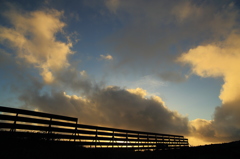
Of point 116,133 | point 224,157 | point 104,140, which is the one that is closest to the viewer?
point 224,157

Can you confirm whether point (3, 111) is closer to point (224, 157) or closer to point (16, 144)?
point (16, 144)

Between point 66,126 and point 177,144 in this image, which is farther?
point 177,144

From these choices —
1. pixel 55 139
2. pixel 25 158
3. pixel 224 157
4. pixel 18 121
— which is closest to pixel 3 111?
pixel 18 121

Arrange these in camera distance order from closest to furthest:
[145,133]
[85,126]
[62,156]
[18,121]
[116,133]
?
[62,156], [18,121], [85,126], [116,133], [145,133]

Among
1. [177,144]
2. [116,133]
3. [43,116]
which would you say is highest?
[43,116]

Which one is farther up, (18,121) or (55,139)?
(18,121)

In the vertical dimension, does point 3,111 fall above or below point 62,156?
above

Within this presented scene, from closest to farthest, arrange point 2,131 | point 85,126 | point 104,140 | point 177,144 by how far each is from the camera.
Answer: point 2,131
point 85,126
point 104,140
point 177,144

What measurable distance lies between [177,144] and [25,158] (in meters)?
21.2

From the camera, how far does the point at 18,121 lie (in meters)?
7.48

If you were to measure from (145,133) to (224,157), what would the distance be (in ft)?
31.1

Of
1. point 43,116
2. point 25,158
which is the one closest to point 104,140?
point 43,116

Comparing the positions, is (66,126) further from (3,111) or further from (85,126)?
(3,111)

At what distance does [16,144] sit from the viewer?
6.16 metres
